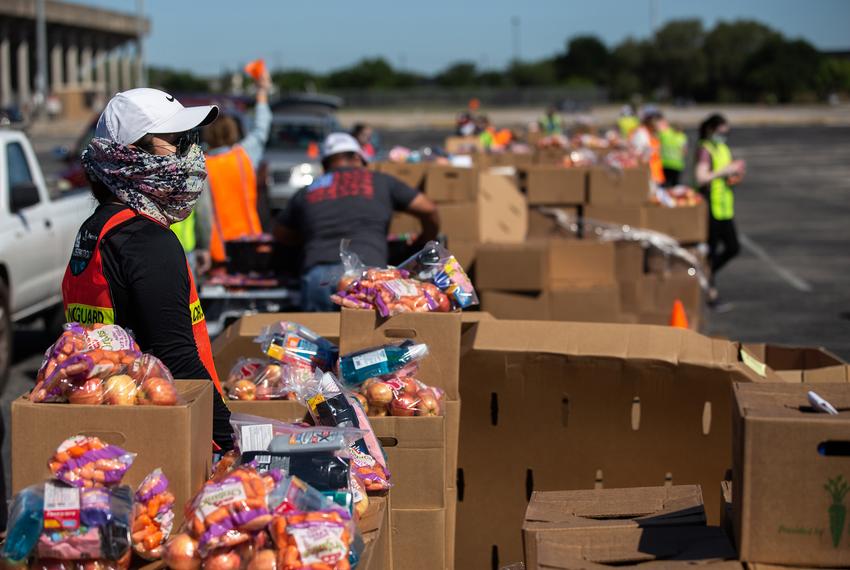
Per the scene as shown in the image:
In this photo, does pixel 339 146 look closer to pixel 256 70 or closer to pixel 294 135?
pixel 256 70

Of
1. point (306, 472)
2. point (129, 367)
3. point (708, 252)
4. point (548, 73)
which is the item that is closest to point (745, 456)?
point (306, 472)

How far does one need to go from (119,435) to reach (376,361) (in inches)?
47.4

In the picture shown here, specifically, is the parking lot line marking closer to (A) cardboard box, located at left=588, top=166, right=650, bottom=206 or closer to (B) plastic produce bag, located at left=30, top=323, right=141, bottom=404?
(A) cardboard box, located at left=588, top=166, right=650, bottom=206

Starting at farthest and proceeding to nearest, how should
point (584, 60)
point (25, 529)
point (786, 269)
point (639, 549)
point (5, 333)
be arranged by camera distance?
point (584, 60), point (786, 269), point (5, 333), point (639, 549), point (25, 529)

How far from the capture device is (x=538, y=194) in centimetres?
1046

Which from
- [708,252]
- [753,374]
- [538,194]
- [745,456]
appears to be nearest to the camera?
[745,456]

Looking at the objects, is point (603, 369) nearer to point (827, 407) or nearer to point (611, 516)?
point (611, 516)

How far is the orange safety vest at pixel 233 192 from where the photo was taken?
323 inches

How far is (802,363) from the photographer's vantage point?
5164mm

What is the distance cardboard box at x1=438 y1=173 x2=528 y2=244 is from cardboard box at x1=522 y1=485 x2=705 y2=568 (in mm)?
5303

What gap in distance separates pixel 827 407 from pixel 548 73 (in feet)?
317

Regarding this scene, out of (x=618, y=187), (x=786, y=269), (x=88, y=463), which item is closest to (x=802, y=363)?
(x=88, y=463)

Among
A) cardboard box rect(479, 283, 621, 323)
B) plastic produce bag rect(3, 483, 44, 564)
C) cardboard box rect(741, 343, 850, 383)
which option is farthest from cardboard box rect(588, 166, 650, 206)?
plastic produce bag rect(3, 483, 44, 564)

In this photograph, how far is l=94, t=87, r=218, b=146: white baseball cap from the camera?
121 inches
